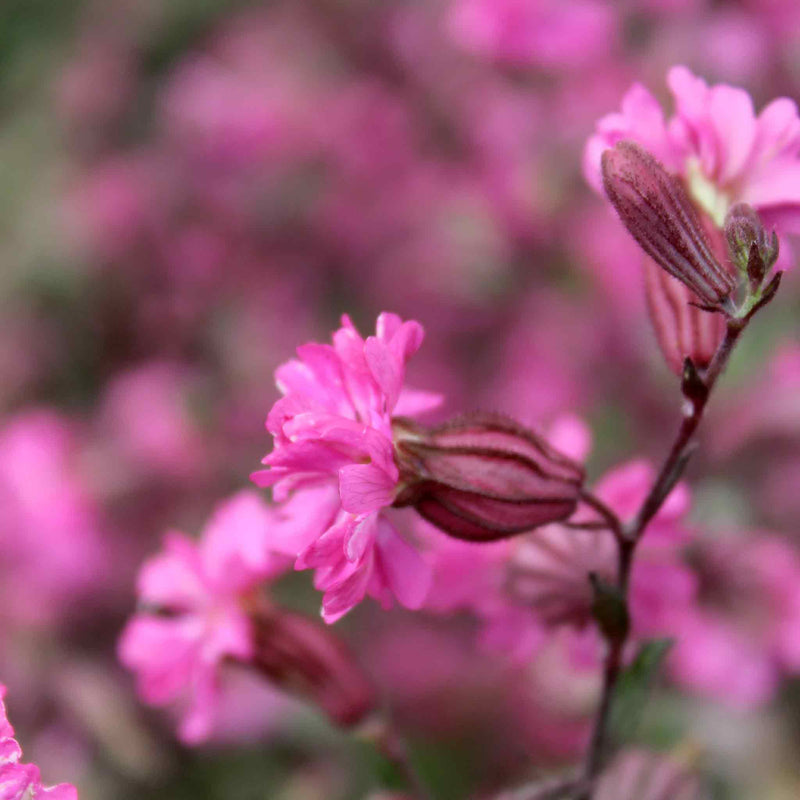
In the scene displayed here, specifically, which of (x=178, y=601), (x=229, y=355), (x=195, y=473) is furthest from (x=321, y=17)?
(x=178, y=601)

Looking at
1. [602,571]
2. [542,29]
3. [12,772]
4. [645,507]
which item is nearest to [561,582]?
[602,571]

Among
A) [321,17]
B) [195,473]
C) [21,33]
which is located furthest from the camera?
[21,33]

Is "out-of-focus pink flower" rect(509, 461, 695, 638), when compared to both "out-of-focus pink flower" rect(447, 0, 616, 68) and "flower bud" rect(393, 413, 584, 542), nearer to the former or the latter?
"flower bud" rect(393, 413, 584, 542)

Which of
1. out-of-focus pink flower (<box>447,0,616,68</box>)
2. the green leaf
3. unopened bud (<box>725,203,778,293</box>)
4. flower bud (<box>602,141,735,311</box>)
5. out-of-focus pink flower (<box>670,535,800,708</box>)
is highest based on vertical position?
out-of-focus pink flower (<box>447,0,616,68</box>)

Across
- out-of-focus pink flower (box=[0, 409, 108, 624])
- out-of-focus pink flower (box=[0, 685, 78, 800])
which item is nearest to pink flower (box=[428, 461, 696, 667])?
out-of-focus pink flower (box=[0, 685, 78, 800])

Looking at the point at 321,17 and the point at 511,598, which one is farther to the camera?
the point at 321,17

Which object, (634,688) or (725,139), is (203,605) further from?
(725,139)

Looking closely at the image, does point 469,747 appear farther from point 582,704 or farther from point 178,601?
A: point 178,601
